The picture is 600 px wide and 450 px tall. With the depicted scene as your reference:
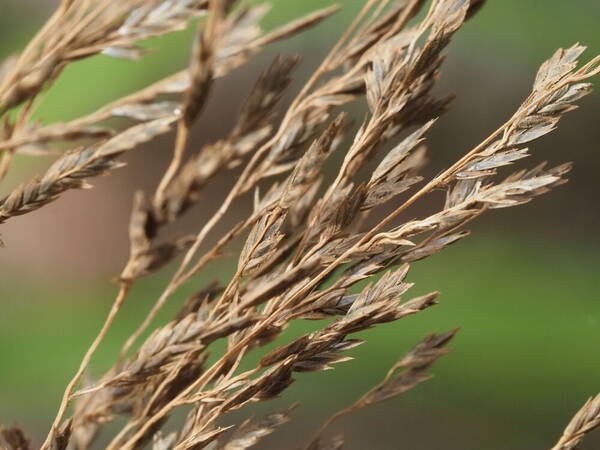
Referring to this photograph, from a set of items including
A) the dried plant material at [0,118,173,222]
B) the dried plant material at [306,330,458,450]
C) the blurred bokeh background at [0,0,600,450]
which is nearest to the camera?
the dried plant material at [0,118,173,222]

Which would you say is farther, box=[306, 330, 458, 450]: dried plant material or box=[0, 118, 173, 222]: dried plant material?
box=[306, 330, 458, 450]: dried plant material

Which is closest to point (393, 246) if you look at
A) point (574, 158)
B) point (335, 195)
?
point (335, 195)

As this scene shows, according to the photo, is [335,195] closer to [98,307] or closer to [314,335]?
[314,335]

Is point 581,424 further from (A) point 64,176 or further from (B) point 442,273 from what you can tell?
(B) point 442,273

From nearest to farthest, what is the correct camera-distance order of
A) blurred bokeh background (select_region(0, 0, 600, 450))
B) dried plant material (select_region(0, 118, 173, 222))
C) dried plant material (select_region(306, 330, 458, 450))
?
1. dried plant material (select_region(0, 118, 173, 222))
2. dried plant material (select_region(306, 330, 458, 450))
3. blurred bokeh background (select_region(0, 0, 600, 450))

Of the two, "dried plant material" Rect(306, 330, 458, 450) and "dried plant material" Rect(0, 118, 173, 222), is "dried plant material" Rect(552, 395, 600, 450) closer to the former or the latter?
"dried plant material" Rect(306, 330, 458, 450)

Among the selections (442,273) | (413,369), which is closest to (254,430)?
(413,369)

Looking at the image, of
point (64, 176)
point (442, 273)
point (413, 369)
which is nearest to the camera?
point (64, 176)

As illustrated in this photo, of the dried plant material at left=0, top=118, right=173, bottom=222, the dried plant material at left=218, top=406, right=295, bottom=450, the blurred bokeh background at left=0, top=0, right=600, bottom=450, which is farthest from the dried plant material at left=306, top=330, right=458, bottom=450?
the blurred bokeh background at left=0, top=0, right=600, bottom=450
